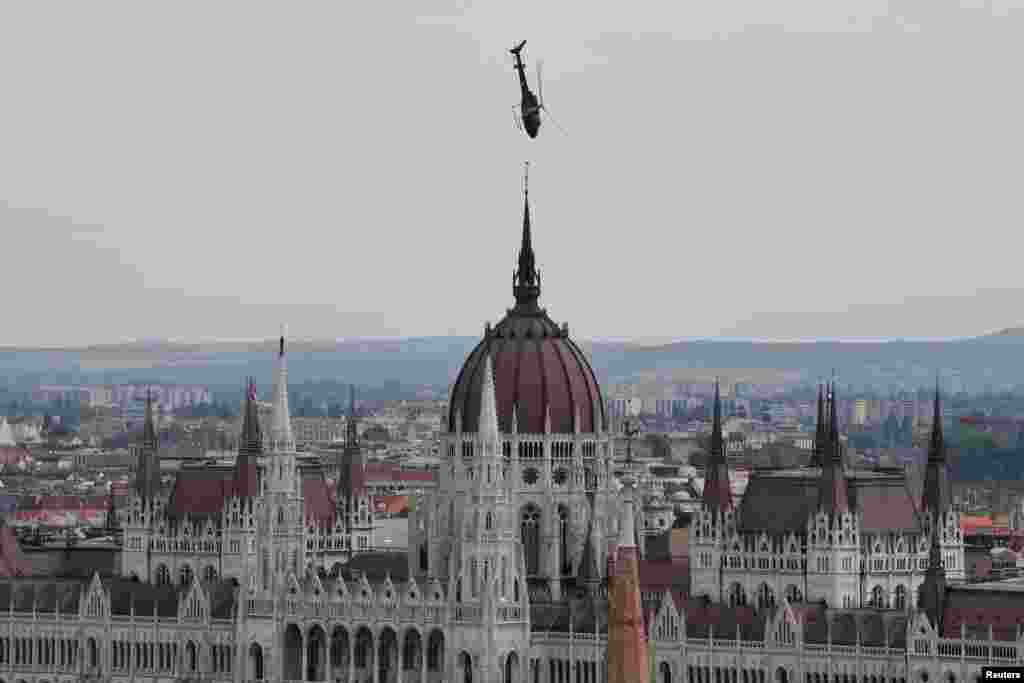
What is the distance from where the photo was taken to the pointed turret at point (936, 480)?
148m

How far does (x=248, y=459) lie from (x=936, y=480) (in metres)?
29.1

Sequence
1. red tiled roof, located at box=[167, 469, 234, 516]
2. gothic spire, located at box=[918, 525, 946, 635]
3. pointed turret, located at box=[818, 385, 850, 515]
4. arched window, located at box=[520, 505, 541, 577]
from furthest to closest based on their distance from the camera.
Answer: red tiled roof, located at box=[167, 469, 234, 516]
arched window, located at box=[520, 505, 541, 577]
pointed turret, located at box=[818, 385, 850, 515]
gothic spire, located at box=[918, 525, 946, 635]

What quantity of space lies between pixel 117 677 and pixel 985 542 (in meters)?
49.4

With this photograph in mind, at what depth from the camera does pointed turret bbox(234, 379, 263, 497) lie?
529 feet

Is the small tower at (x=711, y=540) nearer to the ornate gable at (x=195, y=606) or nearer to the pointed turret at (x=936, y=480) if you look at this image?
the pointed turret at (x=936, y=480)

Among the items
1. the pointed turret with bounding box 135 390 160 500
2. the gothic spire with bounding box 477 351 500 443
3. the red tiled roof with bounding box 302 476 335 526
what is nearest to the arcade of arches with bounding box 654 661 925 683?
the gothic spire with bounding box 477 351 500 443

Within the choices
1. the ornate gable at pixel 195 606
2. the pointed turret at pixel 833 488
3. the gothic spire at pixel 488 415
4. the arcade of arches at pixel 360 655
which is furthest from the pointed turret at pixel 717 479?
the ornate gable at pixel 195 606

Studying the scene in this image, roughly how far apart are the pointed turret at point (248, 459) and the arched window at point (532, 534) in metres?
13.1

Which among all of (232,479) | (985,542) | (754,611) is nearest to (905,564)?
(754,611)

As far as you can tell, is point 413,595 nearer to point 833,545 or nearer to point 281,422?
point 281,422

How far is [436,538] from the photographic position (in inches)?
6078

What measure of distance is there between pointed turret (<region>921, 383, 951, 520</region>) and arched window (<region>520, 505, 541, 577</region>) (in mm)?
14605

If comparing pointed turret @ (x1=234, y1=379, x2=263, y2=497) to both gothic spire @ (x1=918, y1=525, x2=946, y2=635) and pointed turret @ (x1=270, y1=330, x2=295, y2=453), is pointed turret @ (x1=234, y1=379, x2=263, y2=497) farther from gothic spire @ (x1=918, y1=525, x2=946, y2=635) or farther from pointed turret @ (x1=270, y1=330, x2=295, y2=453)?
gothic spire @ (x1=918, y1=525, x2=946, y2=635)

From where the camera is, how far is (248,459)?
533 feet
